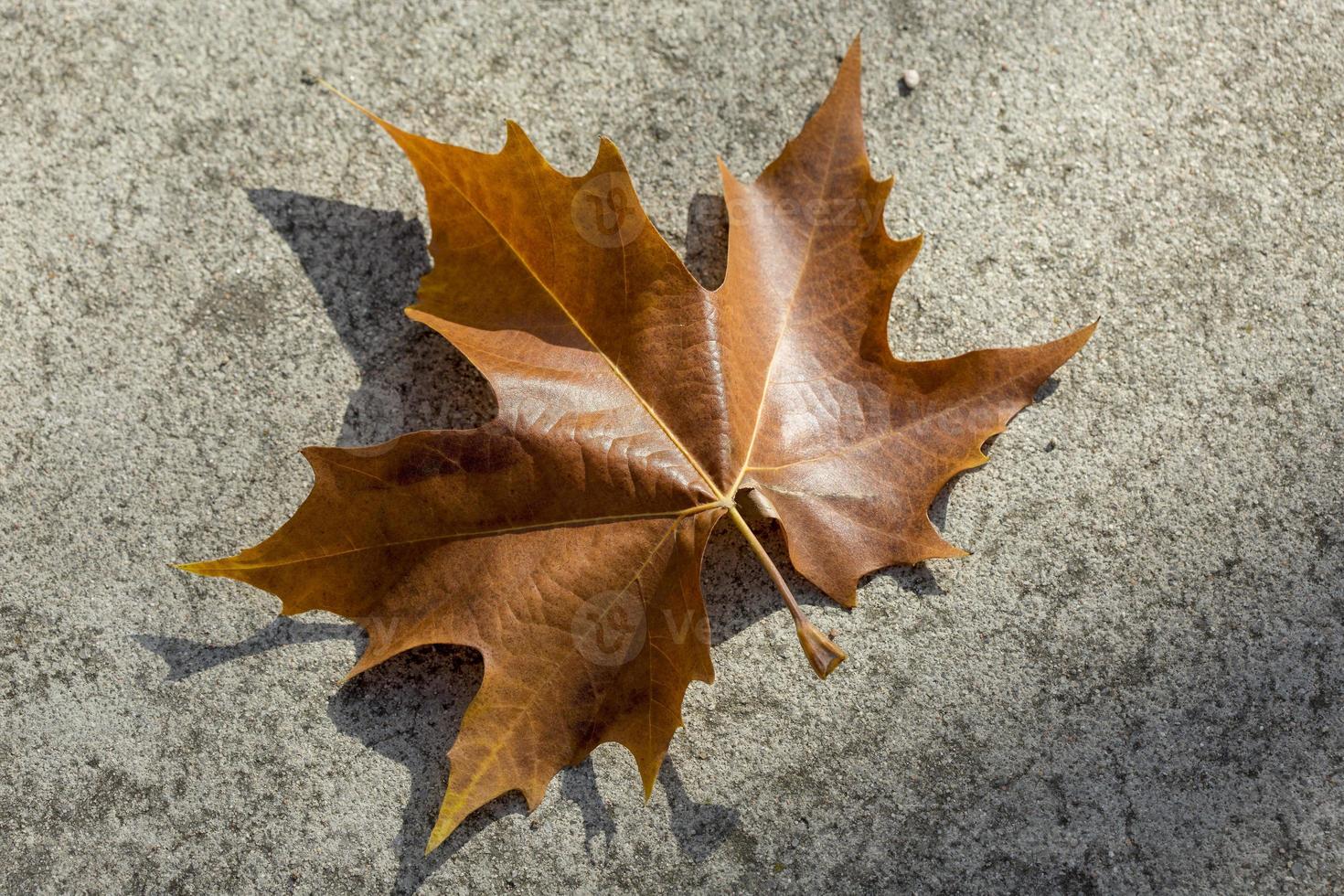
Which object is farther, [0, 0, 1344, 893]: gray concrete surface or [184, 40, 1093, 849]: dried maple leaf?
[0, 0, 1344, 893]: gray concrete surface

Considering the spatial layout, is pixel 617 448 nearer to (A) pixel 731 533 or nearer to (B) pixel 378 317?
(A) pixel 731 533

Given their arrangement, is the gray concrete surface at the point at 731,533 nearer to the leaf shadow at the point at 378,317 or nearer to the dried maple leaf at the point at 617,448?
the leaf shadow at the point at 378,317

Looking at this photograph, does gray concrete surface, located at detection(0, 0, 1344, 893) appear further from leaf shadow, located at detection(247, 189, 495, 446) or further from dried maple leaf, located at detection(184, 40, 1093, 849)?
dried maple leaf, located at detection(184, 40, 1093, 849)

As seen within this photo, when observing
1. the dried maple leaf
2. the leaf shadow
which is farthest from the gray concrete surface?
the dried maple leaf

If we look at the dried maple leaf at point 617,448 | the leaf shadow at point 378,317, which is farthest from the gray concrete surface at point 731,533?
the dried maple leaf at point 617,448

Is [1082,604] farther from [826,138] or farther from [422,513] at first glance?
[422,513]

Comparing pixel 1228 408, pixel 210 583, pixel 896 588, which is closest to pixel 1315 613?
pixel 1228 408
